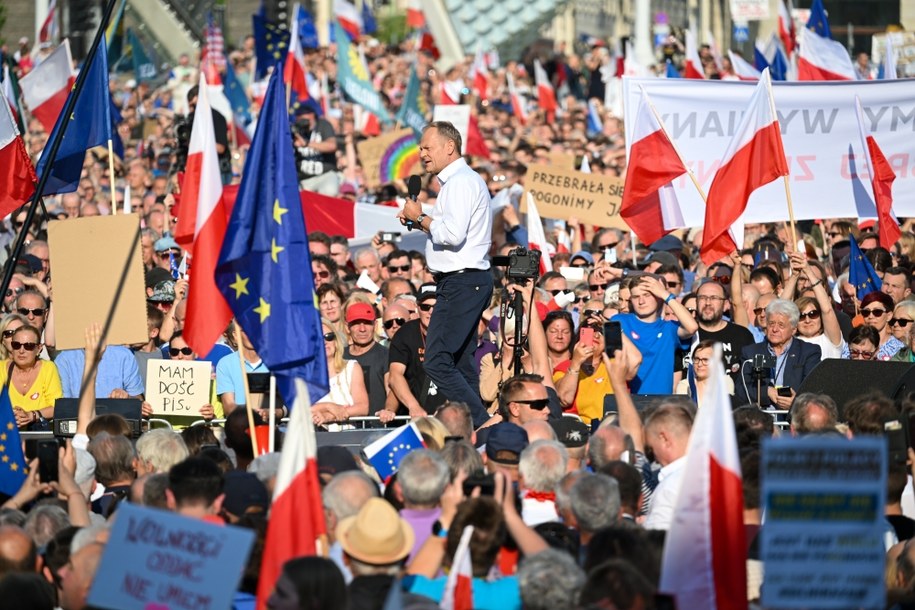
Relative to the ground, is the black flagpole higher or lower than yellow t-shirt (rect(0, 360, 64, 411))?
higher

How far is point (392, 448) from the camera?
8.06 metres

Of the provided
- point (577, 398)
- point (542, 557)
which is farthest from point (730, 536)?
point (577, 398)

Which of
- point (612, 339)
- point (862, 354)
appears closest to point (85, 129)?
point (612, 339)

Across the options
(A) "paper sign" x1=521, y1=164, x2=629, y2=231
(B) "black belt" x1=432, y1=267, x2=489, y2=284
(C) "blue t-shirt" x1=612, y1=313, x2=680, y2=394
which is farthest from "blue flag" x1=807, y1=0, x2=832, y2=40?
(B) "black belt" x1=432, y1=267, x2=489, y2=284

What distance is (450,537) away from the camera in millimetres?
6242

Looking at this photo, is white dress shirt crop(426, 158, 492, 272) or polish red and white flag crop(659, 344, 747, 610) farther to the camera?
white dress shirt crop(426, 158, 492, 272)

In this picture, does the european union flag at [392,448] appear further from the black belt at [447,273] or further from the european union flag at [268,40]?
the european union flag at [268,40]

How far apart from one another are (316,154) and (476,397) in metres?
8.72

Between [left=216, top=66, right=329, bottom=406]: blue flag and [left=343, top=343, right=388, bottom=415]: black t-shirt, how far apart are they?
2524 mm

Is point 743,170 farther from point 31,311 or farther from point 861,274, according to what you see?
point 31,311

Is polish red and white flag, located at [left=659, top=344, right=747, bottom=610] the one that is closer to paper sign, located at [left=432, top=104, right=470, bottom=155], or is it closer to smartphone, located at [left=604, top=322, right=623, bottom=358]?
smartphone, located at [left=604, top=322, right=623, bottom=358]

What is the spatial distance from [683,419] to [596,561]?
1.82m

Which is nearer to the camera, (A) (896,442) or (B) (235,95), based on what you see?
(A) (896,442)

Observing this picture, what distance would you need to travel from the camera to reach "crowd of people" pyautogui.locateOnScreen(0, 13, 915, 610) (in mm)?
6184
